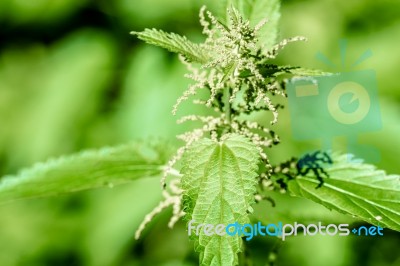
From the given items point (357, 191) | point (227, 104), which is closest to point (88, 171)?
point (227, 104)

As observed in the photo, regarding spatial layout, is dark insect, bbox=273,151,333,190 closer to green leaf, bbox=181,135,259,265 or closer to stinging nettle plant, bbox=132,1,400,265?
stinging nettle plant, bbox=132,1,400,265

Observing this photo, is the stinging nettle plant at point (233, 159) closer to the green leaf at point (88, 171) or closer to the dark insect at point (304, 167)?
the dark insect at point (304, 167)

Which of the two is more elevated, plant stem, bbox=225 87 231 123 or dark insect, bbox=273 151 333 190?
plant stem, bbox=225 87 231 123

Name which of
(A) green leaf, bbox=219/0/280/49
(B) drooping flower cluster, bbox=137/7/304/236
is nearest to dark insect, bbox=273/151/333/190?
(B) drooping flower cluster, bbox=137/7/304/236

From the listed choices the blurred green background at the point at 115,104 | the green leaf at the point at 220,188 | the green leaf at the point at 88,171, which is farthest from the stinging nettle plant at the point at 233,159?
the blurred green background at the point at 115,104

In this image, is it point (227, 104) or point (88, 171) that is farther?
point (88, 171)

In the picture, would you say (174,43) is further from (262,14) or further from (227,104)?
(262,14)

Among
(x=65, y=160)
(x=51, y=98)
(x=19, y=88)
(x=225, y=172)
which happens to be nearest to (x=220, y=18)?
(x=225, y=172)

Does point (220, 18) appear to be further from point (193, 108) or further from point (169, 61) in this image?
point (169, 61)
